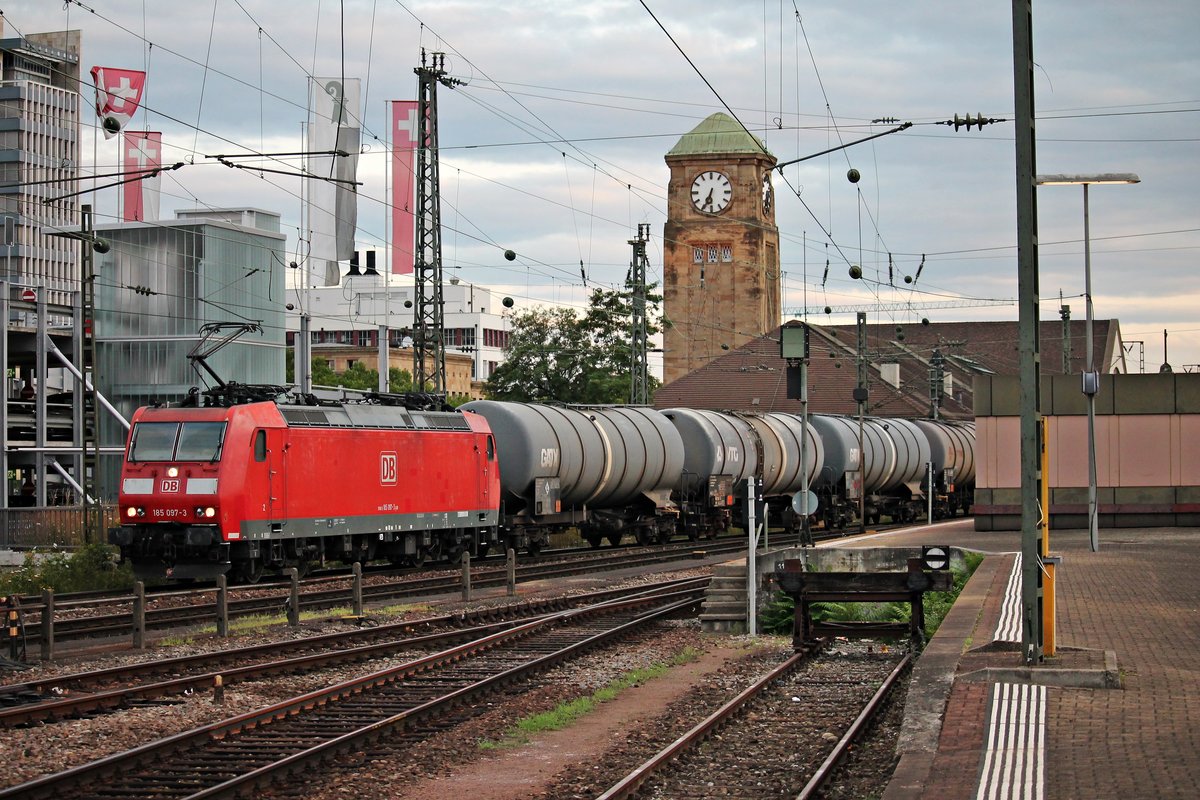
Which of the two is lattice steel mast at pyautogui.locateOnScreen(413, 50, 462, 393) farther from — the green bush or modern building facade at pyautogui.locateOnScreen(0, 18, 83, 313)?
modern building facade at pyautogui.locateOnScreen(0, 18, 83, 313)

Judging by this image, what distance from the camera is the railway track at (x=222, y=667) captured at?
13367 millimetres

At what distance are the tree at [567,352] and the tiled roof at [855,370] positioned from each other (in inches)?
374

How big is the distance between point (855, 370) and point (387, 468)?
198 feet

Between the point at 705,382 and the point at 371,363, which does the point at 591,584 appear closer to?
the point at 705,382

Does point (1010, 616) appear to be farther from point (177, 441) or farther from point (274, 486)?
Result: point (177, 441)

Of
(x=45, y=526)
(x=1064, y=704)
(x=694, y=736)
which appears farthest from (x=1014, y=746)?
(x=45, y=526)

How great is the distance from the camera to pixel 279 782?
424 inches

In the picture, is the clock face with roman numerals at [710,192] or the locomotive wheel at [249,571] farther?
the clock face with roman numerals at [710,192]

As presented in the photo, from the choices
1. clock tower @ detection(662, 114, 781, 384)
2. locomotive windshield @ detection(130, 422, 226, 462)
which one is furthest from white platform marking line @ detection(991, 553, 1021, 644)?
clock tower @ detection(662, 114, 781, 384)

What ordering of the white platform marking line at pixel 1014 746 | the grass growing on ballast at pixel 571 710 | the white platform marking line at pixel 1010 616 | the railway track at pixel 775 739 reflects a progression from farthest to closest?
the white platform marking line at pixel 1010 616
the grass growing on ballast at pixel 571 710
the railway track at pixel 775 739
the white platform marking line at pixel 1014 746

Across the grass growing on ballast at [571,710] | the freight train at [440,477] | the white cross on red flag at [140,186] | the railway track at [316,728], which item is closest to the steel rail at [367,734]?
the railway track at [316,728]

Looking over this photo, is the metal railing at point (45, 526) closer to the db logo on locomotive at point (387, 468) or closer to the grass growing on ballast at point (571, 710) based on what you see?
the db logo on locomotive at point (387, 468)

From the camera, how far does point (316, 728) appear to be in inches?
506

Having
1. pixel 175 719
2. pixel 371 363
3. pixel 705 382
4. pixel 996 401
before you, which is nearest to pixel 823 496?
pixel 996 401
